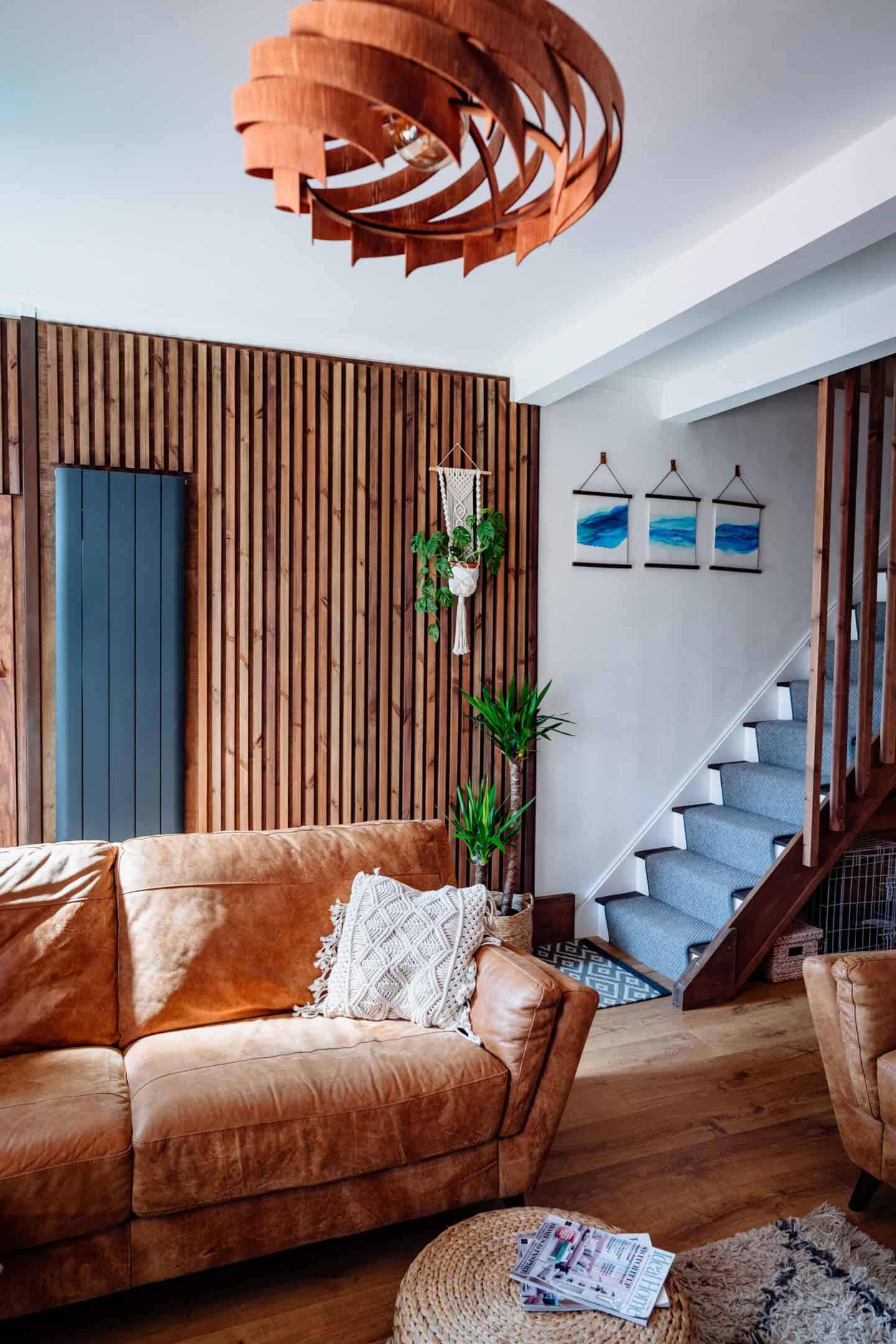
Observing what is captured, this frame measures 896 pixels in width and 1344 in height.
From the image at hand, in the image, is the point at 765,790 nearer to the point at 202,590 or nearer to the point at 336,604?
the point at 336,604

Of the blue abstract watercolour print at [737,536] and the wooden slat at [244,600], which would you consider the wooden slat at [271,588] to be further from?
the blue abstract watercolour print at [737,536]

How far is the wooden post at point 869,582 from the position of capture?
12.4 feet

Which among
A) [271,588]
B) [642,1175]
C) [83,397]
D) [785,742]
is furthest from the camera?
[785,742]

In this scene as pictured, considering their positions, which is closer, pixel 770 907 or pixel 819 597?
pixel 819 597

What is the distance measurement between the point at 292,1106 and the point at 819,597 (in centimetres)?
288

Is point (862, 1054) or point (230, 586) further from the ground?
point (230, 586)

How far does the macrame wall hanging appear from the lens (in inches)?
159

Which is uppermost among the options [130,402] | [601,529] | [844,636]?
[130,402]

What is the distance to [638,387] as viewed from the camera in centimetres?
451

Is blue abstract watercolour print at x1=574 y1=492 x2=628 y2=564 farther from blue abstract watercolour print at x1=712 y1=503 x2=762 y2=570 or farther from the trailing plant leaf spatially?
blue abstract watercolour print at x1=712 y1=503 x2=762 y2=570

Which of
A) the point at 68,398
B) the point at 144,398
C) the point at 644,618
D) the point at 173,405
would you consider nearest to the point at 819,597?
the point at 644,618

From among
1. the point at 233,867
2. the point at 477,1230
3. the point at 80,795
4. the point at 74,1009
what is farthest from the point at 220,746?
the point at 477,1230

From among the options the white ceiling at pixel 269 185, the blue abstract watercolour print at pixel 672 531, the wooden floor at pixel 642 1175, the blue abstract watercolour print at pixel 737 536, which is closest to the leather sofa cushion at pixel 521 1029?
the wooden floor at pixel 642 1175

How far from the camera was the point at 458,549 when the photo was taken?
402cm
